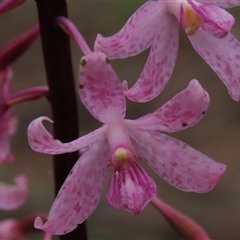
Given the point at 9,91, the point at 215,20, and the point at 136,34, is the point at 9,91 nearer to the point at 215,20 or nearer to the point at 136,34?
the point at 136,34

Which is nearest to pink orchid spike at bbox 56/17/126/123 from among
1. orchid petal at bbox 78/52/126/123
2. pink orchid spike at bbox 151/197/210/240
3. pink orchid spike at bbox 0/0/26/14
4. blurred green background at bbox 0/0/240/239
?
orchid petal at bbox 78/52/126/123

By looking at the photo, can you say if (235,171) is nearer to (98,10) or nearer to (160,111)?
(98,10)

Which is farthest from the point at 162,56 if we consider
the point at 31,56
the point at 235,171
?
the point at 31,56

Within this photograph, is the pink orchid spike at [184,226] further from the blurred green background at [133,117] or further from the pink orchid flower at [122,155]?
the blurred green background at [133,117]

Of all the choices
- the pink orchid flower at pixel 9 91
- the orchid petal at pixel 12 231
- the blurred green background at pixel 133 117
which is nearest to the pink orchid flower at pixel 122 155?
the pink orchid flower at pixel 9 91

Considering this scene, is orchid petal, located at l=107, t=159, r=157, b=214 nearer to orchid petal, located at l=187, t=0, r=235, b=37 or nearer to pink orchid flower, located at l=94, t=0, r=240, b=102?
pink orchid flower, located at l=94, t=0, r=240, b=102
